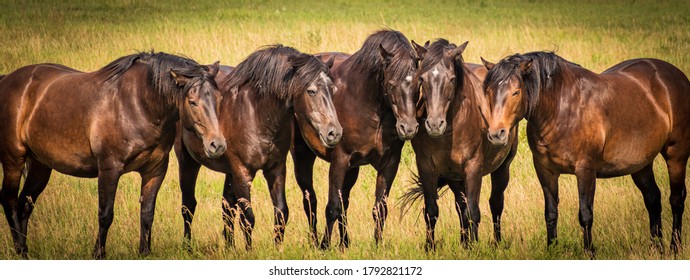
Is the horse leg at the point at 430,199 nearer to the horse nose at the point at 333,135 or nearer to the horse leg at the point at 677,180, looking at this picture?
the horse nose at the point at 333,135

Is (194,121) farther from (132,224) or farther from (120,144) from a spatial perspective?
Answer: (132,224)

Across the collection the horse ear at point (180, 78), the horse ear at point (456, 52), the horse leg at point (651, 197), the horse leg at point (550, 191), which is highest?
the horse ear at point (456, 52)

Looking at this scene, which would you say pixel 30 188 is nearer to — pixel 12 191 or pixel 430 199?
pixel 12 191

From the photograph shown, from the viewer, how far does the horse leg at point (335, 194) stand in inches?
302

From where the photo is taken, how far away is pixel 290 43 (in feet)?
55.1

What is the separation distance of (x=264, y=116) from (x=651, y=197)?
3.66 meters

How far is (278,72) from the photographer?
24.0ft

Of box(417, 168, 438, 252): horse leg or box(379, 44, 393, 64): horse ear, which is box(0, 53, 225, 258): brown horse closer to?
box(379, 44, 393, 64): horse ear

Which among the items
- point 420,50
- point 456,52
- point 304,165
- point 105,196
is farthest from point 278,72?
point 105,196

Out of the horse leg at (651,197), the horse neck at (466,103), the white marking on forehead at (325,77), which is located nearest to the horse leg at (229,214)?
the white marking on forehead at (325,77)

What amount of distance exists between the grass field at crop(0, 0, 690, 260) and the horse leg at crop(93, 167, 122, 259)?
0.34 meters

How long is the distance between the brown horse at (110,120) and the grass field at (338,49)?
68 centimetres

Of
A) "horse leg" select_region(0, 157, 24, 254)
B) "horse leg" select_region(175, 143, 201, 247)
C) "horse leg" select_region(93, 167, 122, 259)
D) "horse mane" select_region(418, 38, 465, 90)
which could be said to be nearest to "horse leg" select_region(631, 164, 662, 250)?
"horse mane" select_region(418, 38, 465, 90)

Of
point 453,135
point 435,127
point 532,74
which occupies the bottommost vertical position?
point 453,135
